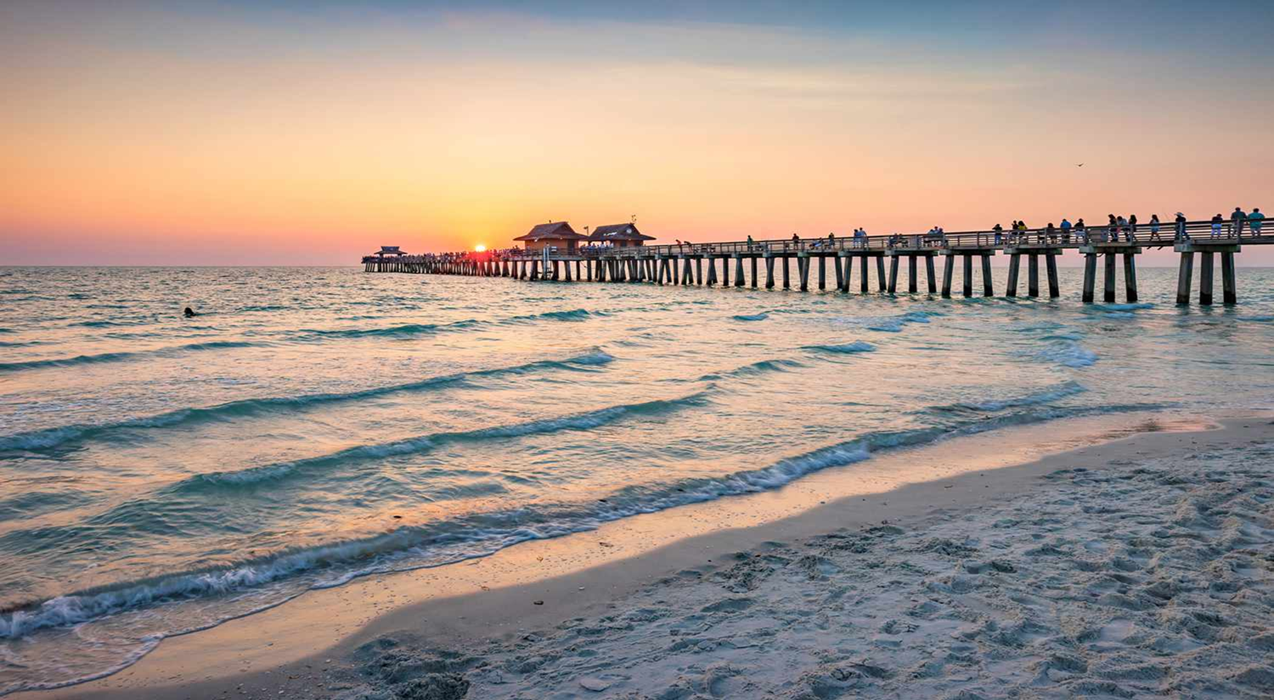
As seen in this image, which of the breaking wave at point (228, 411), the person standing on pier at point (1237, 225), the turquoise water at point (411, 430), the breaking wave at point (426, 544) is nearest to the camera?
the breaking wave at point (426, 544)

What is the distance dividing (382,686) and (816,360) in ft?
53.4

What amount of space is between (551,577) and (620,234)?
8370 cm

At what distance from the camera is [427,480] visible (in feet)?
28.8

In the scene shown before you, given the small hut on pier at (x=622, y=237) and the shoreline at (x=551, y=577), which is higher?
the small hut on pier at (x=622, y=237)

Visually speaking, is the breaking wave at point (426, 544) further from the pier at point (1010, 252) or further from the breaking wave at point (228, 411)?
the pier at point (1010, 252)

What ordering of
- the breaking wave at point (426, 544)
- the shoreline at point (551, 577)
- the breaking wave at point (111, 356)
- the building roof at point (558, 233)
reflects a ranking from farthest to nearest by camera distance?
1. the building roof at point (558, 233)
2. the breaking wave at point (111, 356)
3. the breaking wave at point (426, 544)
4. the shoreline at point (551, 577)

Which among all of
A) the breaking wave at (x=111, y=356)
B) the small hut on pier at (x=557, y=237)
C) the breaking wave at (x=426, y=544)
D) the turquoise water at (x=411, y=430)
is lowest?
the breaking wave at (x=426, y=544)

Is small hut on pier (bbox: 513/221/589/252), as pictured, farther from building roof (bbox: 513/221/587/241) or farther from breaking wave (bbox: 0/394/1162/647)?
breaking wave (bbox: 0/394/1162/647)

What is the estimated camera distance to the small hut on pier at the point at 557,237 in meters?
88.0

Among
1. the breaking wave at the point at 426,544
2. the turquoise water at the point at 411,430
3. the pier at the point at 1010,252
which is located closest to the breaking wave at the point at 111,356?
the turquoise water at the point at 411,430

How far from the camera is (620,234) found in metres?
88.1

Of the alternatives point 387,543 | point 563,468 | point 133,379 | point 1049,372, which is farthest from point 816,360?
point 133,379

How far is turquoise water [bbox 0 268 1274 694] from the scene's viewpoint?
243 inches

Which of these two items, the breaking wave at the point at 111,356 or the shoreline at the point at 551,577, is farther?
the breaking wave at the point at 111,356
